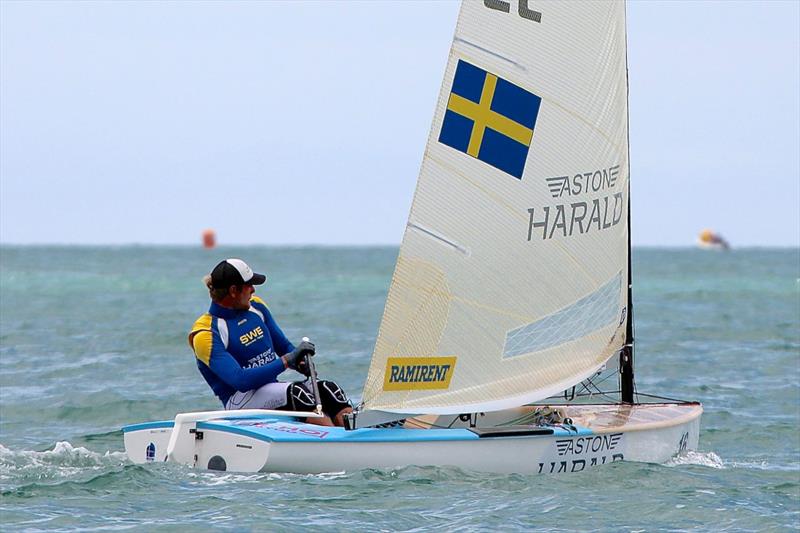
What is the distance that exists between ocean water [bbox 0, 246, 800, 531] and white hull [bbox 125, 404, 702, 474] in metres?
0.08

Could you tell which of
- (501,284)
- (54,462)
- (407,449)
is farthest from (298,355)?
(54,462)

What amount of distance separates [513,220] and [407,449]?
1.62 metres

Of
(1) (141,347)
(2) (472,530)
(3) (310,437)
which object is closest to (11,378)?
(1) (141,347)

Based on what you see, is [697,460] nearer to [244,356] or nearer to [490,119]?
[490,119]

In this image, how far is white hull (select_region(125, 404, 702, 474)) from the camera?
808 centimetres

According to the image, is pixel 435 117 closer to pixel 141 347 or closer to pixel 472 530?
pixel 472 530

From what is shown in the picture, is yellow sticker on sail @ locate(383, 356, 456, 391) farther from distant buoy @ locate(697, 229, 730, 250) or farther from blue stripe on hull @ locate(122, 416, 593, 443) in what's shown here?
distant buoy @ locate(697, 229, 730, 250)

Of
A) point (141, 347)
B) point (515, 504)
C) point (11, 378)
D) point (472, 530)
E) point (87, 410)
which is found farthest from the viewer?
point (141, 347)

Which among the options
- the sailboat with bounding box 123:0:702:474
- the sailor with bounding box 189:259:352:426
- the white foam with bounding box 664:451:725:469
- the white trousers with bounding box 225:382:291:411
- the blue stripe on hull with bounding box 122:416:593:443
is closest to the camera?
the blue stripe on hull with bounding box 122:416:593:443

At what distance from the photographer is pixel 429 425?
930 cm

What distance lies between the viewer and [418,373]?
337 inches

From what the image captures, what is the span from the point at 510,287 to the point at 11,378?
8.00 m

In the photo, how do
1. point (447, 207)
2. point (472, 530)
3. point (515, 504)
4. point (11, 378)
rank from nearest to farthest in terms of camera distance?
1. point (472, 530)
2. point (515, 504)
3. point (447, 207)
4. point (11, 378)

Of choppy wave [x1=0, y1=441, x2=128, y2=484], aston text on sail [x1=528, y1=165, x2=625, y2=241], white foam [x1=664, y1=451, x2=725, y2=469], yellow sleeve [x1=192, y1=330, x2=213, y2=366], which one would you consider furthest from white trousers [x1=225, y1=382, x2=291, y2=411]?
white foam [x1=664, y1=451, x2=725, y2=469]
